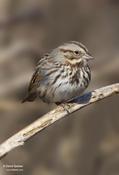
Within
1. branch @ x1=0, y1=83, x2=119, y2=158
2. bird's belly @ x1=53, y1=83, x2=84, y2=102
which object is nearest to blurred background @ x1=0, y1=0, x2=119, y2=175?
bird's belly @ x1=53, y1=83, x2=84, y2=102

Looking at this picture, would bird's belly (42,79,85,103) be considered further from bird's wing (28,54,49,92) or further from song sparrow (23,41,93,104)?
bird's wing (28,54,49,92)

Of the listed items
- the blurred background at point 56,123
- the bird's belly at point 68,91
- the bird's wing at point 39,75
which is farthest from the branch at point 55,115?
the blurred background at point 56,123

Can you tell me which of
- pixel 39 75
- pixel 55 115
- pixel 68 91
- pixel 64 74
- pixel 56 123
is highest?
pixel 56 123

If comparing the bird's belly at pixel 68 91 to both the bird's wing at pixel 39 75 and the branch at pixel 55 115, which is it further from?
the bird's wing at pixel 39 75

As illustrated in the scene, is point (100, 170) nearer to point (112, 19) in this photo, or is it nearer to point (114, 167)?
point (114, 167)

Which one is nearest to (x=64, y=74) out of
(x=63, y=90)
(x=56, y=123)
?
Result: (x=63, y=90)

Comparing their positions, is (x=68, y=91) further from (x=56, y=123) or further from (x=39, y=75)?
(x=56, y=123)
